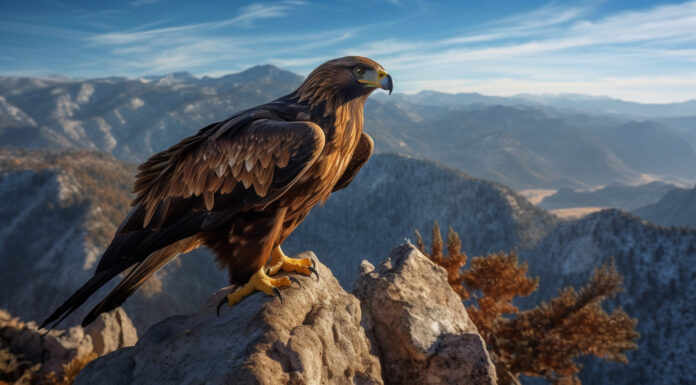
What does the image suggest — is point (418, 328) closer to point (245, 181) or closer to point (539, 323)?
point (245, 181)

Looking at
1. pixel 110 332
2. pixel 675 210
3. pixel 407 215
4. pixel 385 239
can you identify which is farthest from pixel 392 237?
pixel 675 210

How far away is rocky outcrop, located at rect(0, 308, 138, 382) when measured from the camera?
11.3m

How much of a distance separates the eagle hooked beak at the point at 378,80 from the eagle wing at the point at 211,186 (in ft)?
2.93

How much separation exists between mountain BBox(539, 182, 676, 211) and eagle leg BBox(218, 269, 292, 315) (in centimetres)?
15252

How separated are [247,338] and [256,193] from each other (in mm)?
1759

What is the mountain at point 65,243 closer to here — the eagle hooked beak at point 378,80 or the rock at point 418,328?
the rock at point 418,328

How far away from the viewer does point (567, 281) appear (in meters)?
45.1

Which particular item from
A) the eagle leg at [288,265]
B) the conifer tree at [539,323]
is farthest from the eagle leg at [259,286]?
the conifer tree at [539,323]

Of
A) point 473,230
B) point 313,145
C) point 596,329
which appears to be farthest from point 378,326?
point 473,230

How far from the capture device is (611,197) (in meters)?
146

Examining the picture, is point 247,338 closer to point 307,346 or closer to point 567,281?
point 307,346

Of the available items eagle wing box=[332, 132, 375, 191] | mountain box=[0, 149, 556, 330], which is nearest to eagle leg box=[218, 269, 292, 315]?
eagle wing box=[332, 132, 375, 191]

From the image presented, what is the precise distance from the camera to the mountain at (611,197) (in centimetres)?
13950

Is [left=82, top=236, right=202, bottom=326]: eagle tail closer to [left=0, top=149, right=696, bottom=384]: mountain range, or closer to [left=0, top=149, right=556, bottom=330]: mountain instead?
[left=0, top=149, right=696, bottom=384]: mountain range
